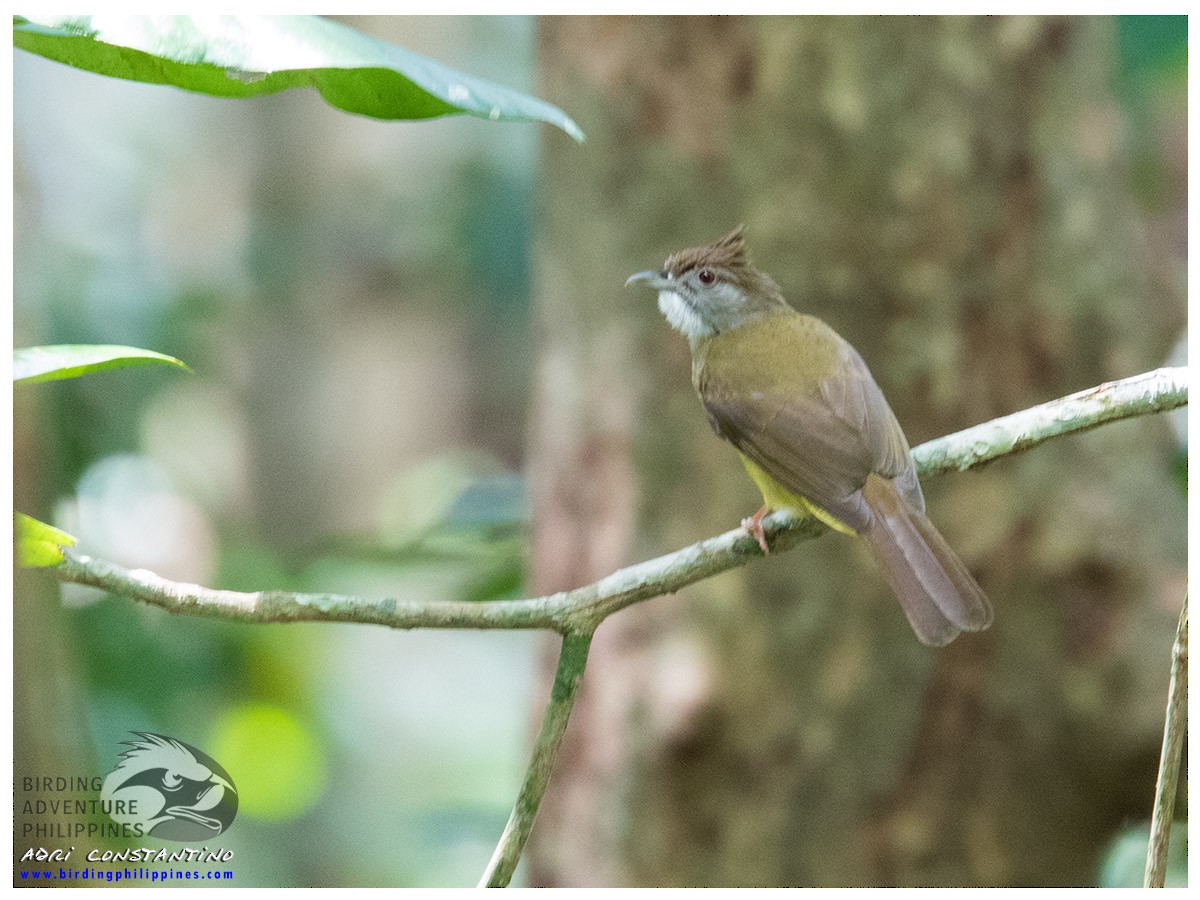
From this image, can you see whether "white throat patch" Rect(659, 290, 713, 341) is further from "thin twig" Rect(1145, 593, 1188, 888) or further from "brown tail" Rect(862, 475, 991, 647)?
"thin twig" Rect(1145, 593, 1188, 888)

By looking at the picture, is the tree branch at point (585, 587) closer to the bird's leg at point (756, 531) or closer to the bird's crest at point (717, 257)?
the bird's leg at point (756, 531)

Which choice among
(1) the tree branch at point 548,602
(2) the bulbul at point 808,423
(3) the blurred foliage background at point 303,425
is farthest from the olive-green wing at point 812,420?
(3) the blurred foliage background at point 303,425

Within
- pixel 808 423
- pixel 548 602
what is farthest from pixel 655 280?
pixel 548 602

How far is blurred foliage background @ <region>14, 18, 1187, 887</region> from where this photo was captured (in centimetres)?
283

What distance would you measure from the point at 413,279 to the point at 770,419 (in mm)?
3074

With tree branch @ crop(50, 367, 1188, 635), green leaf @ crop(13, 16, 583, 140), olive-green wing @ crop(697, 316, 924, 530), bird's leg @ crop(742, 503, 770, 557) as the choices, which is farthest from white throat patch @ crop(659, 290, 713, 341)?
green leaf @ crop(13, 16, 583, 140)

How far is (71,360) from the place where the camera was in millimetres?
1500

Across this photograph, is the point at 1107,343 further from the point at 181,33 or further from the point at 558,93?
the point at 181,33

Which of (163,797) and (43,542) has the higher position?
(43,542)

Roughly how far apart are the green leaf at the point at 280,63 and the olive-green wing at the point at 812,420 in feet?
3.65

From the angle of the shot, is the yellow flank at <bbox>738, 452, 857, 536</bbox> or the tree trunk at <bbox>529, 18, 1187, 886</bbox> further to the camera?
the tree trunk at <bbox>529, 18, 1187, 886</bbox>

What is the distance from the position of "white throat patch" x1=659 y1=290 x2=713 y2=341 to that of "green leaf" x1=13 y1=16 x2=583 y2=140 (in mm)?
1414

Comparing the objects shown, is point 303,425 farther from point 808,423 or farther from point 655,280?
point 808,423

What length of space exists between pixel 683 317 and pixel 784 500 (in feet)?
1.82
